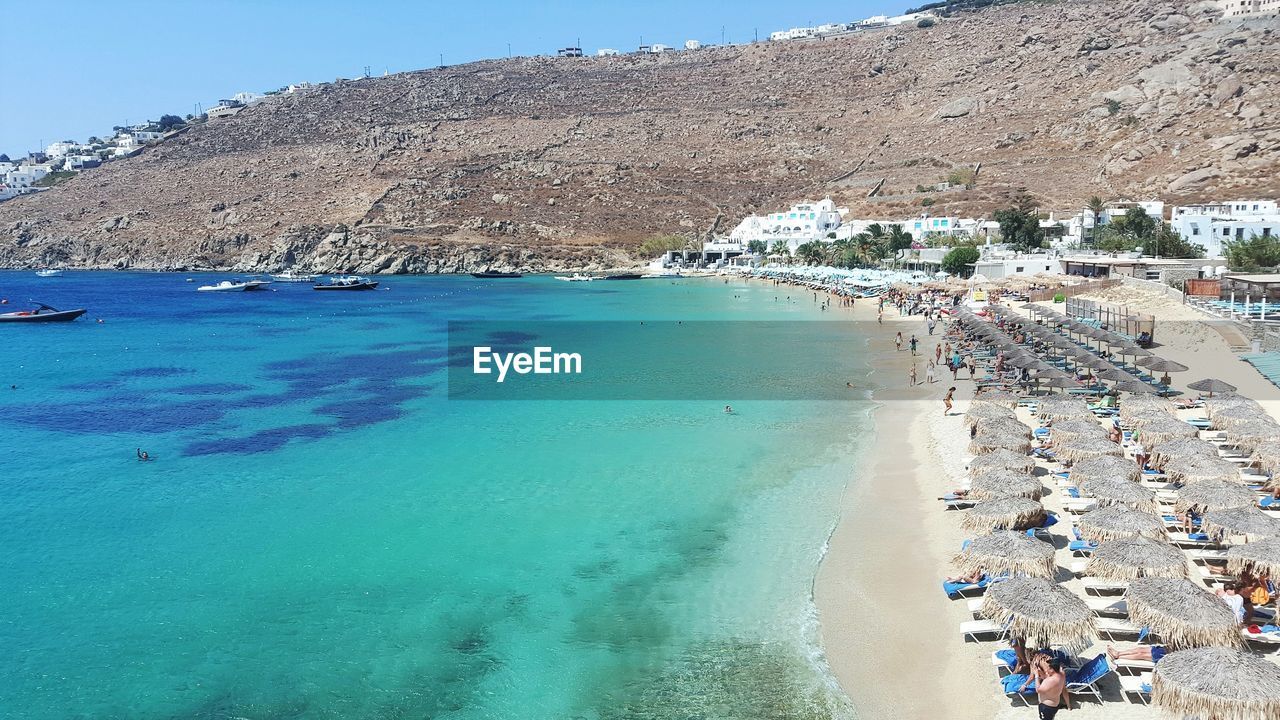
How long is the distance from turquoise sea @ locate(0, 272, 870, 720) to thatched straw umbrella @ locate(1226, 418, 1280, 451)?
8021 millimetres

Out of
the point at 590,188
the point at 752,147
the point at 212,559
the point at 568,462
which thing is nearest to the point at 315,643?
the point at 212,559

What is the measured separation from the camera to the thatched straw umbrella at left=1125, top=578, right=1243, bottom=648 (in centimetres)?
1030

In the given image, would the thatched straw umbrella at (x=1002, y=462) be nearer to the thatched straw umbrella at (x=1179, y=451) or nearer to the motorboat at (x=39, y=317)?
the thatched straw umbrella at (x=1179, y=451)

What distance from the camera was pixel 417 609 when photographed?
13.6 meters

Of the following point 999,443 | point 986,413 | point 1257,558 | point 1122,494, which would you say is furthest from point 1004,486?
point 986,413

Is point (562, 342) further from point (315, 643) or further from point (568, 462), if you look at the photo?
point (315, 643)

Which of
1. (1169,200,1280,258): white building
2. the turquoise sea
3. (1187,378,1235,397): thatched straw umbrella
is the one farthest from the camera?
(1169,200,1280,258): white building

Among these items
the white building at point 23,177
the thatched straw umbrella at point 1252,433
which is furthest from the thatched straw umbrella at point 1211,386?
the white building at point 23,177

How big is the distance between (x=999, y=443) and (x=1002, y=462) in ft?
5.26

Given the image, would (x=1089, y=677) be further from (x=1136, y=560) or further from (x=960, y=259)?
(x=960, y=259)

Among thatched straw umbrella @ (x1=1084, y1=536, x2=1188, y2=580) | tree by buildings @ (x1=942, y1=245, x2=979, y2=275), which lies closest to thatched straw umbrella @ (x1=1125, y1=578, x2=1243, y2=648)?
thatched straw umbrella @ (x1=1084, y1=536, x2=1188, y2=580)

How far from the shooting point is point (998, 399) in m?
Answer: 24.0

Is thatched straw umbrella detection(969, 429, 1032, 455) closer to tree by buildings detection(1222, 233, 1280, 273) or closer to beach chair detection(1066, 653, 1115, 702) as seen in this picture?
beach chair detection(1066, 653, 1115, 702)

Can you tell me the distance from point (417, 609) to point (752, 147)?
117 meters
